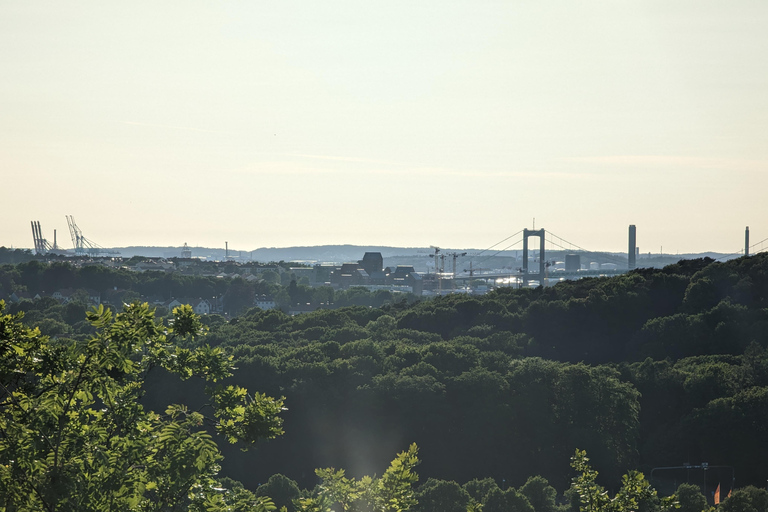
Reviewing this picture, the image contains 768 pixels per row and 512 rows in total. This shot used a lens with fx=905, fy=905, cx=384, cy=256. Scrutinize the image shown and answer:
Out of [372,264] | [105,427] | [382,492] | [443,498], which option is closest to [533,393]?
[443,498]

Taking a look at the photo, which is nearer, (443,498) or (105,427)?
(105,427)

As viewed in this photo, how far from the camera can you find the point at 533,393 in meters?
36.1

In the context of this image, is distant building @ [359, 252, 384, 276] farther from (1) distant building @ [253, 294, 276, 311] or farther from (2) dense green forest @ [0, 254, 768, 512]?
(2) dense green forest @ [0, 254, 768, 512]

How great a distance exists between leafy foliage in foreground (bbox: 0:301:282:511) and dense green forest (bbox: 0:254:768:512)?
1769cm

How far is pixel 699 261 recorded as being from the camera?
57.1 meters

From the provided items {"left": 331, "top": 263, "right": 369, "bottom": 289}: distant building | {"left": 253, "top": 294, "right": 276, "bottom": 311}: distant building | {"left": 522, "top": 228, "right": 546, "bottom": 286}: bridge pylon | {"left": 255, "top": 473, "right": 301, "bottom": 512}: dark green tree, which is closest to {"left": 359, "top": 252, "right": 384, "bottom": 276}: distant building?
{"left": 331, "top": 263, "right": 369, "bottom": 289}: distant building

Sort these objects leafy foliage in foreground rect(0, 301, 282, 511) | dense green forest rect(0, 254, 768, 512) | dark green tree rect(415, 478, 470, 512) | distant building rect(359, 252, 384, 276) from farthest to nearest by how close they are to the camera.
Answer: distant building rect(359, 252, 384, 276) → dense green forest rect(0, 254, 768, 512) → dark green tree rect(415, 478, 470, 512) → leafy foliage in foreground rect(0, 301, 282, 511)

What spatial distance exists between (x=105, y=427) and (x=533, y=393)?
2938cm

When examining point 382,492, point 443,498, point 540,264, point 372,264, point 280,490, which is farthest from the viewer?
point 372,264

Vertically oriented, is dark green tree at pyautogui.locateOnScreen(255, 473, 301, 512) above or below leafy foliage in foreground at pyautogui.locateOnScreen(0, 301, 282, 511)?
below

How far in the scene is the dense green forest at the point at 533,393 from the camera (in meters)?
32.7

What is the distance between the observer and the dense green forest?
3272 cm

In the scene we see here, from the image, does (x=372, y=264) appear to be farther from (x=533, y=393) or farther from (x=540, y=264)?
(x=533, y=393)

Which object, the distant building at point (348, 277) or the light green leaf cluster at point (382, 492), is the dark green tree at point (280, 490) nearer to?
the light green leaf cluster at point (382, 492)
